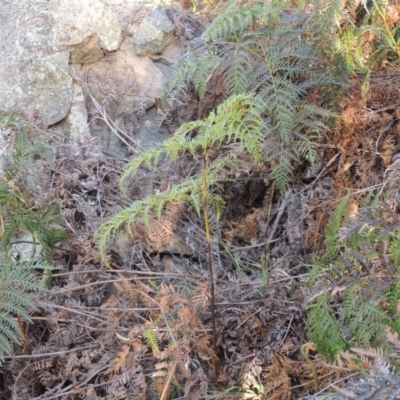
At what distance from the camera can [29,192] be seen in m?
3.28

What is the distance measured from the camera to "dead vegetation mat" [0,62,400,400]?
2371 mm

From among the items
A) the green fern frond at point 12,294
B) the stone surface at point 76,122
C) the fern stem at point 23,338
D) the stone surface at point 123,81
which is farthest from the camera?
the stone surface at point 123,81

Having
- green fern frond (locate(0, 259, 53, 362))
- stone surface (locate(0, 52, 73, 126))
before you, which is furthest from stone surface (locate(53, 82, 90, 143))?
green fern frond (locate(0, 259, 53, 362))

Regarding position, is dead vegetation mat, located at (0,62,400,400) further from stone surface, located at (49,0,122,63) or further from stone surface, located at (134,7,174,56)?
stone surface, located at (134,7,174,56)

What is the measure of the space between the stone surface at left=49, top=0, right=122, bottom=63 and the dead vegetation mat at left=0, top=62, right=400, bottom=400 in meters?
0.78

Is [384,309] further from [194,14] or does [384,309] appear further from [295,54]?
[194,14]

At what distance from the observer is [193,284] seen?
2.87 meters

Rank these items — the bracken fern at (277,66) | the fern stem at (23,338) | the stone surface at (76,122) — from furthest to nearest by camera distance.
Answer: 1. the stone surface at (76,122)
2. the bracken fern at (277,66)
3. the fern stem at (23,338)

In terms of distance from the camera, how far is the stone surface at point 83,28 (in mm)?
3885

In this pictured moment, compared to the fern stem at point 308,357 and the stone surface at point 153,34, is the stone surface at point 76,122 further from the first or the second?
the fern stem at point 308,357

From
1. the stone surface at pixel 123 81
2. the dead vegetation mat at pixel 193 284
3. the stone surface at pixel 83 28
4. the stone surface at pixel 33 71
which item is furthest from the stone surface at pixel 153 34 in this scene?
the dead vegetation mat at pixel 193 284

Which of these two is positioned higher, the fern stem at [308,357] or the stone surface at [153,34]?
the stone surface at [153,34]

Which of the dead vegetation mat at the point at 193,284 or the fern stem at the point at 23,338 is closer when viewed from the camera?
the dead vegetation mat at the point at 193,284

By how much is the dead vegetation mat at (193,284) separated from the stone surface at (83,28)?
78 centimetres
